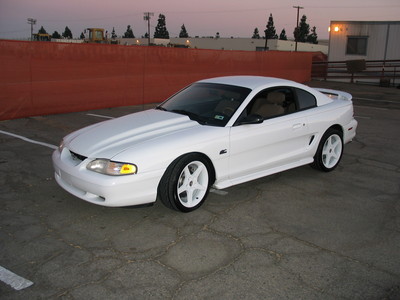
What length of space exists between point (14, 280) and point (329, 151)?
4.50 metres

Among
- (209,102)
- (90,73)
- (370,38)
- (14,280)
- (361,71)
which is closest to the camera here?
(14,280)

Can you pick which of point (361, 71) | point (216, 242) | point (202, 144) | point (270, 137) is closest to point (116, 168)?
point (202, 144)

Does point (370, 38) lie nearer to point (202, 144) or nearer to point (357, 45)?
point (357, 45)

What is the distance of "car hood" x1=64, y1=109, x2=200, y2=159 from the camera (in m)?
4.20

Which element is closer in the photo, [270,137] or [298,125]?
[270,137]

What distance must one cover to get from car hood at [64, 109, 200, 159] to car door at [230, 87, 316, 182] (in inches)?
24.0

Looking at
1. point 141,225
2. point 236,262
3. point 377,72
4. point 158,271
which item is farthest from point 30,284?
point 377,72

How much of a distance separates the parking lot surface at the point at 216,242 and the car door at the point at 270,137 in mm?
361

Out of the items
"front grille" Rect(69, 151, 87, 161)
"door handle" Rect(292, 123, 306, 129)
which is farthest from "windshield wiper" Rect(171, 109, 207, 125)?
"front grille" Rect(69, 151, 87, 161)

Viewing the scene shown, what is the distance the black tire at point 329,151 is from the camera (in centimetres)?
580

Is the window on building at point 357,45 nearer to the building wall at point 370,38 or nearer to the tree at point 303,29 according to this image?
the building wall at point 370,38

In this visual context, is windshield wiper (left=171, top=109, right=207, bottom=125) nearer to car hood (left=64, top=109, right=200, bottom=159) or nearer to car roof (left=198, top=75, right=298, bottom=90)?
car hood (left=64, top=109, right=200, bottom=159)

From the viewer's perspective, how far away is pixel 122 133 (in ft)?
14.8

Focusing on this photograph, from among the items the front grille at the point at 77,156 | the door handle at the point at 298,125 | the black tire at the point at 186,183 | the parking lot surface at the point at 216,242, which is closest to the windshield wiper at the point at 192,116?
the black tire at the point at 186,183
